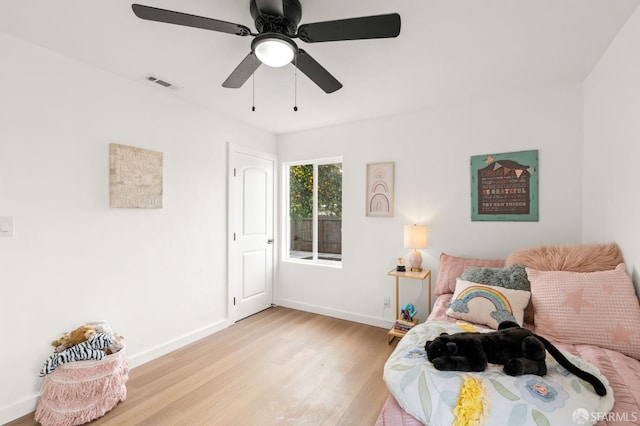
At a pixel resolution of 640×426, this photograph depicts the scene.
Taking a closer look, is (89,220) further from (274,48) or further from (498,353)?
(498,353)

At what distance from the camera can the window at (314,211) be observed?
3.90 meters

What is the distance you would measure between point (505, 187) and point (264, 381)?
8.96 ft

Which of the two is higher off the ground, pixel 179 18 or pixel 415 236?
pixel 179 18

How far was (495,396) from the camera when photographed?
3.70 feet

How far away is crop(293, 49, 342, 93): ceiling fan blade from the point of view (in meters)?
1.68

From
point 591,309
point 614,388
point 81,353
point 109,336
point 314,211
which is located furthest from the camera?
point 314,211

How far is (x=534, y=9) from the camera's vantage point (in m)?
1.63

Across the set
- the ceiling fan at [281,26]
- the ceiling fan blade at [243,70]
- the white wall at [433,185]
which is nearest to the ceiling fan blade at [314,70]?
the ceiling fan at [281,26]

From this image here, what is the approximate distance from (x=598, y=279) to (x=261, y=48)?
2340mm

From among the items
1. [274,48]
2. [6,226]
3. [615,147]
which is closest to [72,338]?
[6,226]

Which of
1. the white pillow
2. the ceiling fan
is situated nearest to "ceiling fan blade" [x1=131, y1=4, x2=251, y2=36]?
the ceiling fan

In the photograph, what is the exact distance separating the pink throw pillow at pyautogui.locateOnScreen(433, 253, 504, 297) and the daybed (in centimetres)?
3

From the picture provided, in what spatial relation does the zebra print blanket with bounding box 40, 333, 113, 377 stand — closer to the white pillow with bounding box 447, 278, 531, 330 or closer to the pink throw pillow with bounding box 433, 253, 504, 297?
the white pillow with bounding box 447, 278, 531, 330

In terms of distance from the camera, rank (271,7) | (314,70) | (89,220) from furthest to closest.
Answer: (89,220) < (314,70) < (271,7)
